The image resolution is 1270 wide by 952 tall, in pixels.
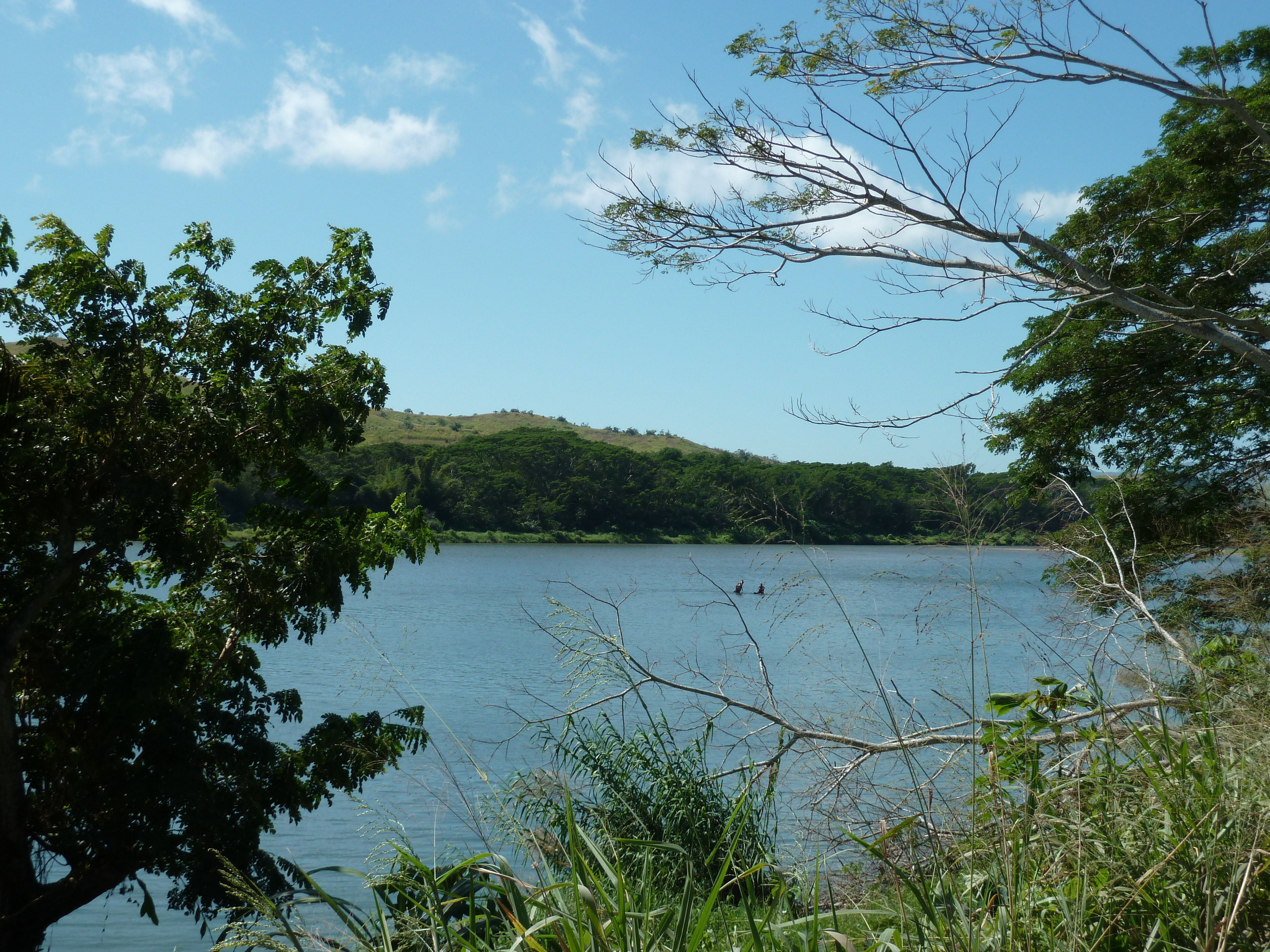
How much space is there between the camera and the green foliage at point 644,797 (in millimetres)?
4695

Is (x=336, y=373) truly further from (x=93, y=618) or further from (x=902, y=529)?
(x=902, y=529)

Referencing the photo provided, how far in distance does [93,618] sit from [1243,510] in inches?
478

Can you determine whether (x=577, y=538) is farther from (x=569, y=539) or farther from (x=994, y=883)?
(x=994, y=883)

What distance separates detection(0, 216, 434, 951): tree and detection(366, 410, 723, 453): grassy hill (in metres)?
99.3

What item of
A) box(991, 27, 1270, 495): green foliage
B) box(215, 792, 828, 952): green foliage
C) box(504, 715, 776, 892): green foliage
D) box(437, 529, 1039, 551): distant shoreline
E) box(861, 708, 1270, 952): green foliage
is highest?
box(991, 27, 1270, 495): green foliage

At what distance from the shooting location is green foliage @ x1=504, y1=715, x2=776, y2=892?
15.4 ft

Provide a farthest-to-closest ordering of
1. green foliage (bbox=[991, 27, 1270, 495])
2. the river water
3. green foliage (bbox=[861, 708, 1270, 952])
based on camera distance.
→ green foliage (bbox=[991, 27, 1270, 495]), the river water, green foliage (bbox=[861, 708, 1270, 952])

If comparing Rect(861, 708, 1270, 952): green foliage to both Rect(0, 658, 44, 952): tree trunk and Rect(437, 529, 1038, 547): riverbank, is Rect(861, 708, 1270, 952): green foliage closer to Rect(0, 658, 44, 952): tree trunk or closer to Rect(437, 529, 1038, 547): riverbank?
Rect(0, 658, 44, 952): tree trunk

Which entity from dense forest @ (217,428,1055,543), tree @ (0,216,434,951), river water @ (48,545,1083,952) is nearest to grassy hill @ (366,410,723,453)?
dense forest @ (217,428,1055,543)

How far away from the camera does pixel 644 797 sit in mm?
5750

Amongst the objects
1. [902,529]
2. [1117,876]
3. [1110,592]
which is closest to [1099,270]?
[1110,592]

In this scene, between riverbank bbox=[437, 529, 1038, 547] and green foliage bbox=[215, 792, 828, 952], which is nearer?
green foliage bbox=[215, 792, 828, 952]

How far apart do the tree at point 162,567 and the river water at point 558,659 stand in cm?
84

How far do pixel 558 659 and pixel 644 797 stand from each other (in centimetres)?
98
